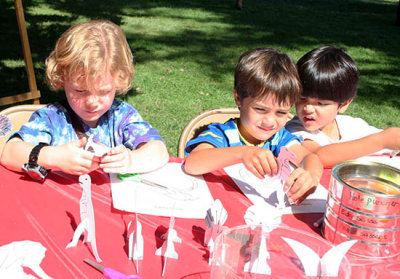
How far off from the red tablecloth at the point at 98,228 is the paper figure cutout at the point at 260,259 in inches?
4.4

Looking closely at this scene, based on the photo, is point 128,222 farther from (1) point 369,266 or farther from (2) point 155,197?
(1) point 369,266

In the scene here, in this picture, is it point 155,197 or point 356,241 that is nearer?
point 356,241

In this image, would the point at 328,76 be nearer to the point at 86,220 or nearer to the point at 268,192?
the point at 268,192

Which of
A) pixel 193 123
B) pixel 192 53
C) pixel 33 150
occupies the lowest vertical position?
pixel 192 53

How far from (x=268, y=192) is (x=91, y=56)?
2.49 ft

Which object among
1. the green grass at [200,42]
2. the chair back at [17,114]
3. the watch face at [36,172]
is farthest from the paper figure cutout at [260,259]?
the green grass at [200,42]

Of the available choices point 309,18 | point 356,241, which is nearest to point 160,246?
point 356,241

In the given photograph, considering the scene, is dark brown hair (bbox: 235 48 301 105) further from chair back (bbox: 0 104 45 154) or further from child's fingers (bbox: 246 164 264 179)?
chair back (bbox: 0 104 45 154)

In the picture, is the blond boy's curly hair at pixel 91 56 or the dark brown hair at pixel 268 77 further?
the dark brown hair at pixel 268 77

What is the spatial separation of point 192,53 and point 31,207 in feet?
18.3

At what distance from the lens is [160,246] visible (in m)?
1.07

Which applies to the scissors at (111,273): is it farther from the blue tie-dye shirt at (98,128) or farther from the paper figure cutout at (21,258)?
the blue tie-dye shirt at (98,128)

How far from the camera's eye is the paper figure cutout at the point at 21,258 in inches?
35.3

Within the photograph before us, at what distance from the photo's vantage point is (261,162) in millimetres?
1291
